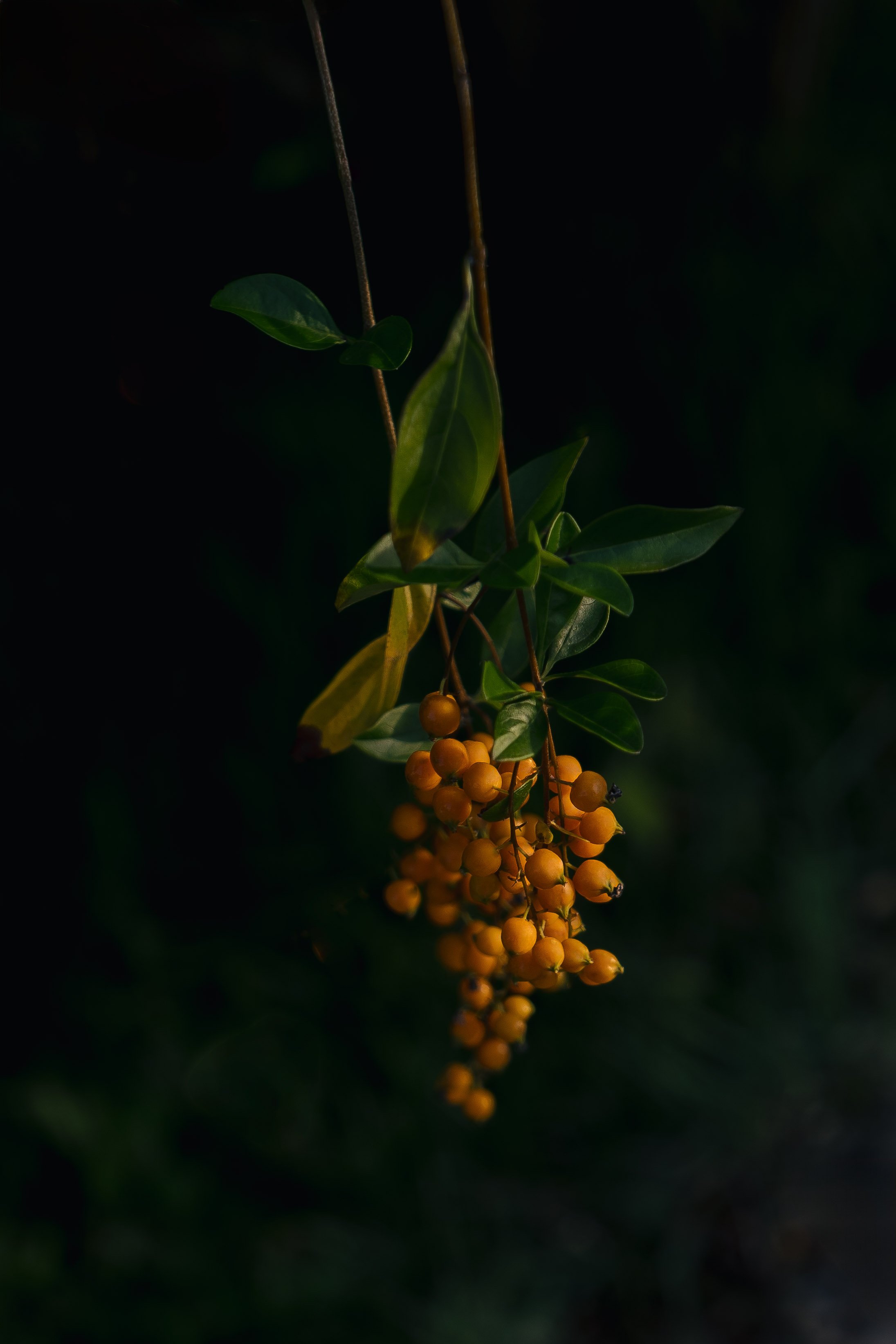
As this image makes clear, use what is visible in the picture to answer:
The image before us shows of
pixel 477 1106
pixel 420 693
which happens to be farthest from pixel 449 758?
pixel 420 693

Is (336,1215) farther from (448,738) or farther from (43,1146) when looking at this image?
(448,738)

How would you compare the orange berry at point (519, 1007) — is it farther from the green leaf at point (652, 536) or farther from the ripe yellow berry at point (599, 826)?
the green leaf at point (652, 536)

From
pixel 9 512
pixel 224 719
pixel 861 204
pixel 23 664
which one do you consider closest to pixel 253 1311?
pixel 224 719

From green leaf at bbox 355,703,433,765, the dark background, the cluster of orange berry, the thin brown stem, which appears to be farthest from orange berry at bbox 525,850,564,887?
the dark background

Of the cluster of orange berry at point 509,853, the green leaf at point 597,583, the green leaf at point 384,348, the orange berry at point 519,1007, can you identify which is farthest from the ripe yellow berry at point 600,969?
the green leaf at point 384,348

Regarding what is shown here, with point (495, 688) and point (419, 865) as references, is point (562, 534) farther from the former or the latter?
point (419, 865)

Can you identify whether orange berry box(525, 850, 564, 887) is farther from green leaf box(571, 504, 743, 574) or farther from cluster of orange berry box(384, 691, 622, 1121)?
green leaf box(571, 504, 743, 574)
